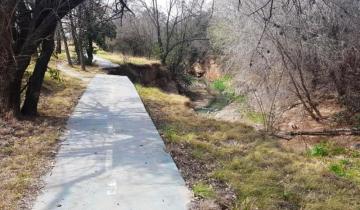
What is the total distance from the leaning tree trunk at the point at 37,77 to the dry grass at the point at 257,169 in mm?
2933

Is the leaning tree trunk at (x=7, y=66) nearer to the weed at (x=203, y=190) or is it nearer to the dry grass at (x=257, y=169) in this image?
the dry grass at (x=257, y=169)

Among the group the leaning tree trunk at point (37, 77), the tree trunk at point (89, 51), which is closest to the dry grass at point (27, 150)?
the leaning tree trunk at point (37, 77)

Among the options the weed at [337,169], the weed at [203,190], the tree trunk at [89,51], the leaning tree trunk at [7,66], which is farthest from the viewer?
the tree trunk at [89,51]

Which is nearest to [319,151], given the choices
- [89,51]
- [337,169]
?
[337,169]

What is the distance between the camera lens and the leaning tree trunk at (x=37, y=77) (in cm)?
1005

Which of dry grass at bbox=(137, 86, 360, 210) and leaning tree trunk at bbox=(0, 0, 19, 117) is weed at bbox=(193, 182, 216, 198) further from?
leaning tree trunk at bbox=(0, 0, 19, 117)

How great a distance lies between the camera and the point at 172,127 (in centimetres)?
998

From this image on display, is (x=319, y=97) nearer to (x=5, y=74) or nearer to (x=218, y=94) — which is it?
(x=5, y=74)

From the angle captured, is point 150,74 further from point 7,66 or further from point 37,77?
point 7,66

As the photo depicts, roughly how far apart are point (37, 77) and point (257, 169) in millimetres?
5884

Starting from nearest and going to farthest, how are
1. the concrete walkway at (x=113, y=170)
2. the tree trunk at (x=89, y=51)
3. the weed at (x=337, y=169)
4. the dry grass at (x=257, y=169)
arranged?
the concrete walkway at (x=113, y=170), the dry grass at (x=257, y=169), the weed at (x=337, y=169), the tree trunk at (x=89, y=51)

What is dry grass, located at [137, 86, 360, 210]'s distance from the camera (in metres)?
5.50

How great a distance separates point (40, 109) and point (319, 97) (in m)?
7.93

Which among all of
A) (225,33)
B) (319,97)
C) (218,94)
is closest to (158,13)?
(218,94)
